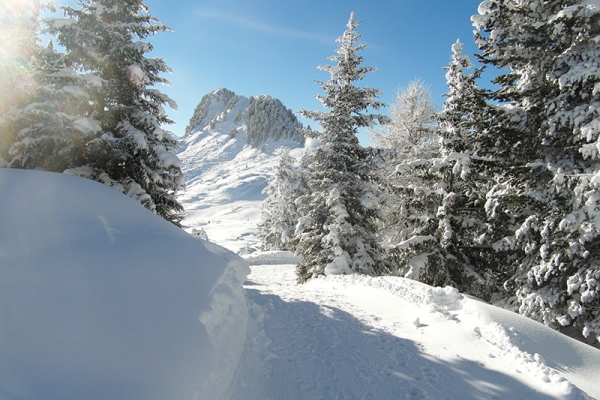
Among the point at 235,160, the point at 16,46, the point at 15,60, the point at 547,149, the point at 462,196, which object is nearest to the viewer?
the point at 15,60

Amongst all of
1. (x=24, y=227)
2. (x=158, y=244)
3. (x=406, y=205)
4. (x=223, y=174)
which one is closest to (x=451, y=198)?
(x=406, y=205)

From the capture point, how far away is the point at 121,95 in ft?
32.0

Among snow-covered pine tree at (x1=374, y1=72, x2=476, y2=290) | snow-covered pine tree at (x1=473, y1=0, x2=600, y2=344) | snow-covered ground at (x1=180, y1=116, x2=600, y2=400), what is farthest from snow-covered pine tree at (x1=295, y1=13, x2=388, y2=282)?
snow-covered pine tree at (x1=473, y1=0, x2=600, y2=344)

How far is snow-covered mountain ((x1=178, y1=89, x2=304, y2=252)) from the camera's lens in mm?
87625

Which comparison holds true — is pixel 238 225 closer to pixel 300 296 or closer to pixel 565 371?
pixel 300 296

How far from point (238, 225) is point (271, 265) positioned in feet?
162

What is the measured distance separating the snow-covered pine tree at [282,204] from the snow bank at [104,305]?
23.7 meters

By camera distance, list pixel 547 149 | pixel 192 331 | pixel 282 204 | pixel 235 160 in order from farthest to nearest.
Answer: pixel 235 160 → pixel 282 204 → pixel 547 149 → pixel 192 331

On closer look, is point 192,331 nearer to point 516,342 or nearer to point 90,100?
point 516,342

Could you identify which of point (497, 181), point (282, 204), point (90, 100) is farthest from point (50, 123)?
point (282, 204)

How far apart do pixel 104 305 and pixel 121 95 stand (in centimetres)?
848

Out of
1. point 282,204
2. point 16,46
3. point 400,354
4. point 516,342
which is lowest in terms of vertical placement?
point 400,354

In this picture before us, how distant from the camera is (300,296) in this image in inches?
367

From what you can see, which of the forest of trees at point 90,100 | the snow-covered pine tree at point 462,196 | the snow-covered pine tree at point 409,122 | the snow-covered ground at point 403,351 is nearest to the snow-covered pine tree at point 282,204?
the snow-covered pine tree at point 409,122
